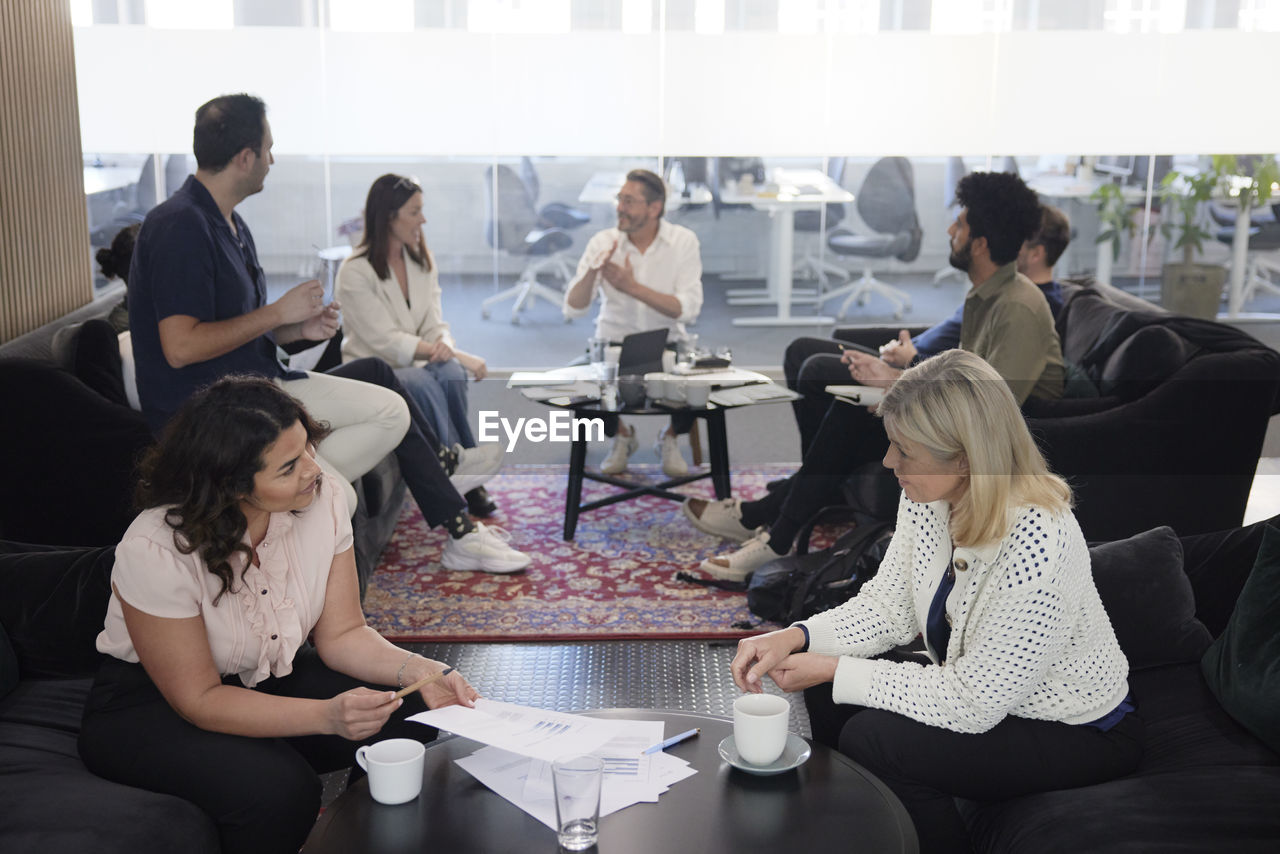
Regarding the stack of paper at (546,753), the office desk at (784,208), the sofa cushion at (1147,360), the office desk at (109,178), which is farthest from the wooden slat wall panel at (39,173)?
the office desk at (784,208)

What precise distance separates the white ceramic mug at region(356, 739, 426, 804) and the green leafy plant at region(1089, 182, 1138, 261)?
6394 mm

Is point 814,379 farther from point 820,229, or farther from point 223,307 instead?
point 820,229

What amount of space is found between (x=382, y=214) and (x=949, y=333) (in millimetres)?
2171

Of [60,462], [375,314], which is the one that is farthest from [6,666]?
[375,314]

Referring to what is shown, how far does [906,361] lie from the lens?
159 inches

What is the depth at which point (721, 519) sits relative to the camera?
13.9 feet

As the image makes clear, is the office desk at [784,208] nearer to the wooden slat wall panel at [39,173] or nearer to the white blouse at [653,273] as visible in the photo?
the white blouse at [653,273]

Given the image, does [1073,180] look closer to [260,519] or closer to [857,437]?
[857,437]

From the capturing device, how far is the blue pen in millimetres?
1875

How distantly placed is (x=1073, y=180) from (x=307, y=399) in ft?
16.7

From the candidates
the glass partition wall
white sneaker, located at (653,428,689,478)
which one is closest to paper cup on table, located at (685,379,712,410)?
white sneaker, located at (653,428,689,478)

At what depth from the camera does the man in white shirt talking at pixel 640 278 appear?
5086mm

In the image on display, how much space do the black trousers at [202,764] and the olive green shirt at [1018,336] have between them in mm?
2449

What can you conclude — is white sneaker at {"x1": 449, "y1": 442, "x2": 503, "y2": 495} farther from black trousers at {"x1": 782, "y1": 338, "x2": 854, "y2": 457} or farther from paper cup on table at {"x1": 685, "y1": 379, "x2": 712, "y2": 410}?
black trousers at {"x1": 782, "y1": 338, "x2": 854, "y2": 457}
